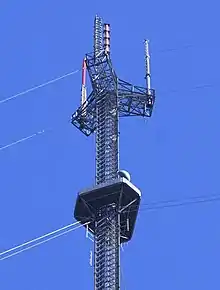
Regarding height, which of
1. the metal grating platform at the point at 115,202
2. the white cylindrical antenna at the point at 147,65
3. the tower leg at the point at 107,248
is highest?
the white cylindrical antenna at the point at 147,65

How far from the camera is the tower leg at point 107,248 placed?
72188 mm

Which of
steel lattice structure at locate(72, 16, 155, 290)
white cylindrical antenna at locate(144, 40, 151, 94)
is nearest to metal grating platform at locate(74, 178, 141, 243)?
steel lattice structure at locate(72, 16, 155, 290)

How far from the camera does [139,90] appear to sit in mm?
83375

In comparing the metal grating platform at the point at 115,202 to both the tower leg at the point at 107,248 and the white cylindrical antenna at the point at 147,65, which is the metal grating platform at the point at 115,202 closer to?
the tower leg at the point at 107,248

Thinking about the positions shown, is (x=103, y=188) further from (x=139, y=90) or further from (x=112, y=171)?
(x=139, y=90)

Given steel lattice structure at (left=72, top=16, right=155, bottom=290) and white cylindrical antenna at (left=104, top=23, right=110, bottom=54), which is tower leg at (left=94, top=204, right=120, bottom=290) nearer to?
steel lattice structure at (left=72, top=16, right=155, bottom=290)

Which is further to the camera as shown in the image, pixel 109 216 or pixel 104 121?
pixel 104 121

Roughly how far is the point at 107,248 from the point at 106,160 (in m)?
6.59

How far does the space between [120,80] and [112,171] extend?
7399 mm

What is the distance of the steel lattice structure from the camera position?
7406 centimetres

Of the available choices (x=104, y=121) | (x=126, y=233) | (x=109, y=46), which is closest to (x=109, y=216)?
(x=126, y=233)

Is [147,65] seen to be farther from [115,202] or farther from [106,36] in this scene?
[115,202]

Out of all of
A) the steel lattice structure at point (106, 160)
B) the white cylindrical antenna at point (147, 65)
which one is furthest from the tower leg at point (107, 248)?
the white cylindrical antenna at point (147, 65)

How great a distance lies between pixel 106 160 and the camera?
7906 centimetres
